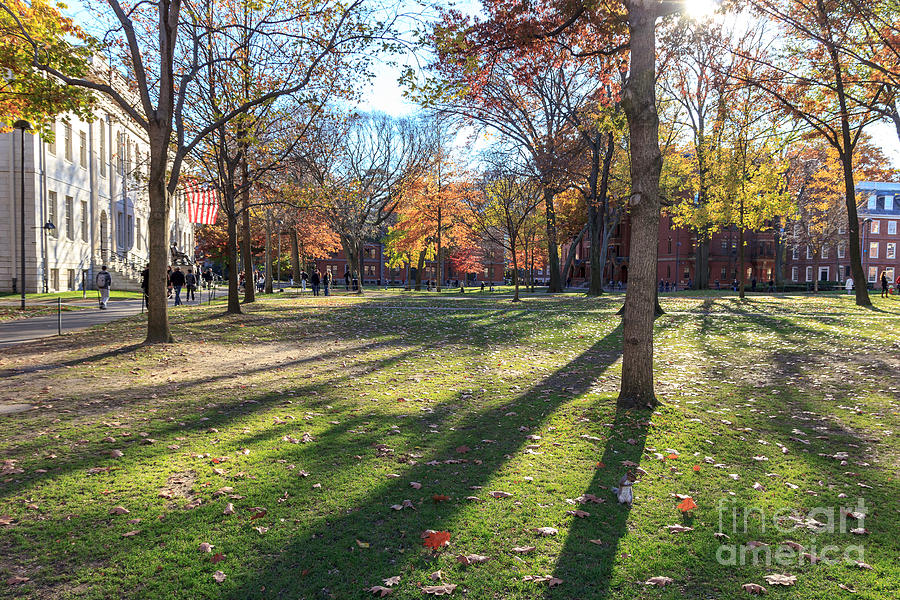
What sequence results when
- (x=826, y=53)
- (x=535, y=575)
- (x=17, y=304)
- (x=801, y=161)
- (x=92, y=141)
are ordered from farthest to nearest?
(x=801, y=161), (x=92, y=141), (x=17, y=304), (x=826, y=53), (x=535, y=575)

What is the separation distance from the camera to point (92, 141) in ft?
122

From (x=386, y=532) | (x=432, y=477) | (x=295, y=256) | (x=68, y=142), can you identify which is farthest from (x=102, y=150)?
(x=386, y=532)

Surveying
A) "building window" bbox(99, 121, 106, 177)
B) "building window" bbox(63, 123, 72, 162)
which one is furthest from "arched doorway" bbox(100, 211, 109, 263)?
"building window" bbox(63, 123, 72, 162)

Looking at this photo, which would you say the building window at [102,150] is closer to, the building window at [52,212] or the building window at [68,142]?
the building window at [68,142]

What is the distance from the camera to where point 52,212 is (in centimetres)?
3198

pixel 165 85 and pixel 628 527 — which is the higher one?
pixel 165 85

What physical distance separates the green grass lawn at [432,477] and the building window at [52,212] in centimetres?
2639

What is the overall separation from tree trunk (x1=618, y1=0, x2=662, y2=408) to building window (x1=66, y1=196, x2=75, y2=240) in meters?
38.9

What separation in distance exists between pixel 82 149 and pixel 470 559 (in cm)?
4343

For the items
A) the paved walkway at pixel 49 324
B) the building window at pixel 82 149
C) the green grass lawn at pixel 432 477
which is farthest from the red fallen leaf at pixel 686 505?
the building window at pixel 82 149

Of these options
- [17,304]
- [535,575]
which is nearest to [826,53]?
[535,575]

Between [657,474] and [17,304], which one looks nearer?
[657,474]

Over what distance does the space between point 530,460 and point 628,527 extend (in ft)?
4.94

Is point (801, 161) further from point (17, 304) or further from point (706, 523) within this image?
point (17, 304)
